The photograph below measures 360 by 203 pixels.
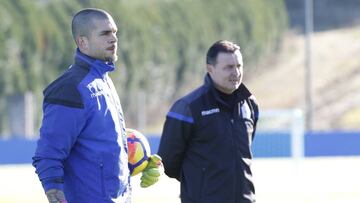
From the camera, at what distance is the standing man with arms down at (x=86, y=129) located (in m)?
5.66

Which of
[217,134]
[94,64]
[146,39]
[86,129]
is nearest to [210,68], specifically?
[217,134]

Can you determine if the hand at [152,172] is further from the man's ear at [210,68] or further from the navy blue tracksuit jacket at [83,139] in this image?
the man's ear at [210,68]

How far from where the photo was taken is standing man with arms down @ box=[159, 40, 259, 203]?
6.77 meters

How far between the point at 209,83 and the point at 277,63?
42718mm

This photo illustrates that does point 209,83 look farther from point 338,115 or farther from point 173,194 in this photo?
point 338,115

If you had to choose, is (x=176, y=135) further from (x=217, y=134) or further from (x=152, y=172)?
(x=152, y=172)

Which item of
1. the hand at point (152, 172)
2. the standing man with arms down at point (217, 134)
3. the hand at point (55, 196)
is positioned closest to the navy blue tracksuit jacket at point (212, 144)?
the standing man with arms down at point (217, 134)

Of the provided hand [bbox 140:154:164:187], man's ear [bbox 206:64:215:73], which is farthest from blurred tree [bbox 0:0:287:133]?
hand [bbox 140:154:164:187]

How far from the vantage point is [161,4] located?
144 feet

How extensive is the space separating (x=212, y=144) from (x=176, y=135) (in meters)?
0.26

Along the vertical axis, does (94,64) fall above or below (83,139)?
above

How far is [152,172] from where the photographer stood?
643 centimetres

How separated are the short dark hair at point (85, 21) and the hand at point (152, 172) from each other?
1.00 meters

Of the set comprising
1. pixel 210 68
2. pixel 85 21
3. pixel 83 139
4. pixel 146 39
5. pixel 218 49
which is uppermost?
pixel 146 39
